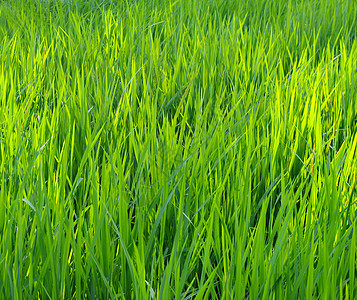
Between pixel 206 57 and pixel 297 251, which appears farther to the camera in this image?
pixel 206 57

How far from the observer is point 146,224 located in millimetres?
872

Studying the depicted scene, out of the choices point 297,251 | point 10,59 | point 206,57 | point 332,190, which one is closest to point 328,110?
point 206,57

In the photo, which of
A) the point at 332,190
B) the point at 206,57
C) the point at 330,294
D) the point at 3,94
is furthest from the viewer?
the point at 206,57

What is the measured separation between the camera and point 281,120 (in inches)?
44.8

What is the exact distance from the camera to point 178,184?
2.98 ft

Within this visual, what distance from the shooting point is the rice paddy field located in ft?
2.23

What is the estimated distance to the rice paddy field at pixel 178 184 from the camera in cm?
68

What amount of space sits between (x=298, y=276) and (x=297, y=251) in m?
0.07

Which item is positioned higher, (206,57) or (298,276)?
(206,57)

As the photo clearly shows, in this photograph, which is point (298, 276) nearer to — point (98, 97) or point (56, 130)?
point (56, 130)

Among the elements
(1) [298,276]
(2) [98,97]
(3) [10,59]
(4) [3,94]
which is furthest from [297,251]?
(3) [10,59]

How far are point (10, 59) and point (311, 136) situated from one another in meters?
1.21

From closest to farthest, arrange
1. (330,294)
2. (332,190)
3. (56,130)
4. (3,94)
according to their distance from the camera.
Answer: (330,294), (332,190), (56,130), (3,94)

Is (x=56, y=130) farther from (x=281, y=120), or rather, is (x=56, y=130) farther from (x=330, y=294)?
(x=330, y=294)
